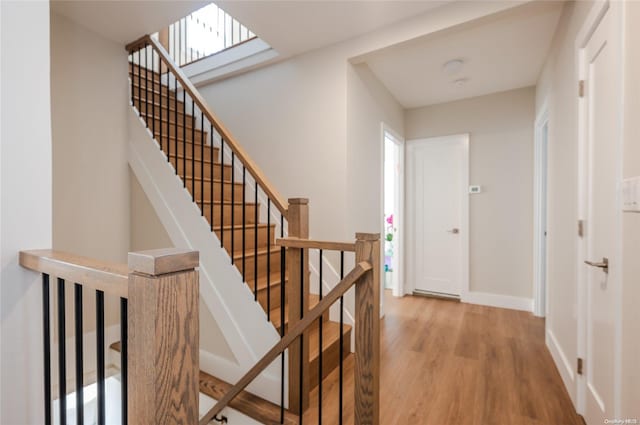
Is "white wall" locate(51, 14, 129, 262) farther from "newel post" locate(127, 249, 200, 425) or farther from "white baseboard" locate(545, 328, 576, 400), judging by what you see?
"white baseboard" locate(545, 328, 576, 400)

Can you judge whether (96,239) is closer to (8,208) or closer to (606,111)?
(8,208)

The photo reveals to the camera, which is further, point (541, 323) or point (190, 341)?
point (541, 323)

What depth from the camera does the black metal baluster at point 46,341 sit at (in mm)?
999

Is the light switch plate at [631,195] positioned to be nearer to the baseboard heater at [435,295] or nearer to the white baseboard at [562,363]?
the white baseboard at [562,363]

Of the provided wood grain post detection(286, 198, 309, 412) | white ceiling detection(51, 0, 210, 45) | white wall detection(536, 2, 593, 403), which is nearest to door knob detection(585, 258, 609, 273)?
white wall detection(536, 2, 593, 403)

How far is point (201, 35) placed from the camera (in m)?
4.05

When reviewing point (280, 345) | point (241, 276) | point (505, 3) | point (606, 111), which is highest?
Result: point (505, 3)

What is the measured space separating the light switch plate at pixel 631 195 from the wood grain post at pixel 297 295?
146 centimetres

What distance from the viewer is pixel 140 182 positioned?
9.27ft

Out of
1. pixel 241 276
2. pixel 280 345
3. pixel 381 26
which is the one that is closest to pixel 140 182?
pixel 241 276

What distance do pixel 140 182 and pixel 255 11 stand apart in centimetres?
175

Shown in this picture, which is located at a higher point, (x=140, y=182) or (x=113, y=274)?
(x=140, y=182)

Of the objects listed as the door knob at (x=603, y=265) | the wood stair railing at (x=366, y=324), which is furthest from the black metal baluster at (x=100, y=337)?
the door knob at (x=603, y=265)

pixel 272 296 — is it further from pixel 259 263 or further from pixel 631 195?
pixel 631 195
